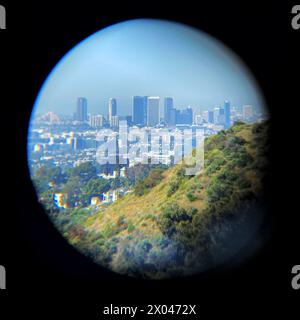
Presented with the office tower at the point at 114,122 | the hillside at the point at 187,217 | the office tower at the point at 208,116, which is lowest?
the hillside at the point at 187,217

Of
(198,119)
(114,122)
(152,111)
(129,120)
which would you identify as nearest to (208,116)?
(198,119)

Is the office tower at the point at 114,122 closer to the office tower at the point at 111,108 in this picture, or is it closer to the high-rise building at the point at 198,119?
the office tower at the point at 111,108

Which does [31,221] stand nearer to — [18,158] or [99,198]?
[18,158]

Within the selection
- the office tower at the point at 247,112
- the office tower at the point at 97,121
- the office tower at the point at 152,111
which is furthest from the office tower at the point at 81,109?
the office tower at the point at 247,112

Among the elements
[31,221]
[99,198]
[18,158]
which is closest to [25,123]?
[18,158]

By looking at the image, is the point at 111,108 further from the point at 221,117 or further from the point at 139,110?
the point at 221,117
